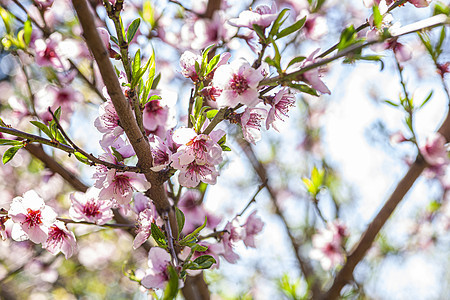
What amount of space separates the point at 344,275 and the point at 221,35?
1.46 metres

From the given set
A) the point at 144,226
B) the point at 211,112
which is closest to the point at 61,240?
the point at 144,226

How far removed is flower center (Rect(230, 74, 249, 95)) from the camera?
1.02 m

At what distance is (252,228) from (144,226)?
24.3 inches

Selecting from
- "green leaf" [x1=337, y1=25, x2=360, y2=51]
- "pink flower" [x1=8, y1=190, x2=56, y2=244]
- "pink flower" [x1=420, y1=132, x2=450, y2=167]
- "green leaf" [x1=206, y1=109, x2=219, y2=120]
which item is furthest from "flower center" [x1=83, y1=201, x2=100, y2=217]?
A: "pink flower" [x1=420, y1=132, x2=450, y2=167]

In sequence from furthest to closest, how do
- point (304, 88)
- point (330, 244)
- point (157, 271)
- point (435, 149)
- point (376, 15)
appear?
point (330, 244), point (435, 149), point (157, 271), point (376, 15), point (304, 88)

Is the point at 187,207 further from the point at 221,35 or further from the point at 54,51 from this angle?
the point at 54,51

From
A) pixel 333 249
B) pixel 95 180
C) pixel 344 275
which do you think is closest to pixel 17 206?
pixel 95 180

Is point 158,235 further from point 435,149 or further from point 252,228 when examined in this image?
point 435,149

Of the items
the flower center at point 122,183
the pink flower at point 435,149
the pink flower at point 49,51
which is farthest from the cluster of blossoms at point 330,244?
the pink flower at point 49,51

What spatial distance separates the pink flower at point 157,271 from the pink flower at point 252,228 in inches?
20.8

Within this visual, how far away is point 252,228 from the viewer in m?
1.73

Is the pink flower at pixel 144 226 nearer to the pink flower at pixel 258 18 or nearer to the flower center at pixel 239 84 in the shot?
the flower center at pixel 239 84

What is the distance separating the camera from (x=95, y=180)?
48.3 inches

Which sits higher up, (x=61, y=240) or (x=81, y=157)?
(x=81, y=157)
